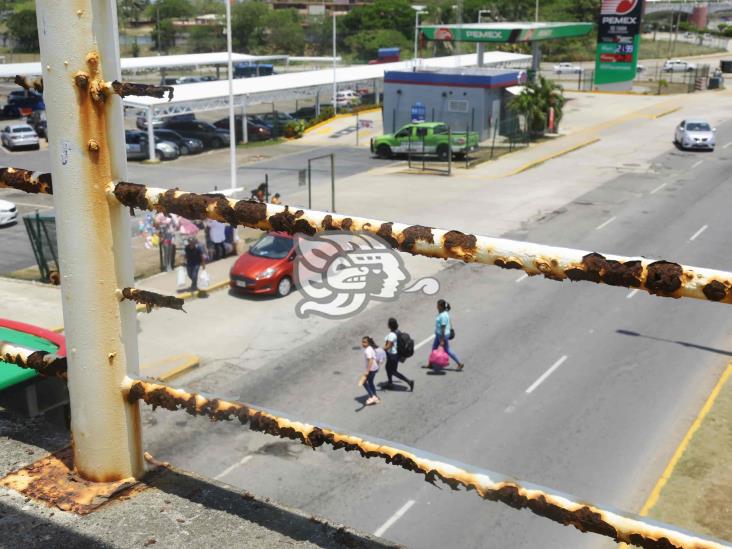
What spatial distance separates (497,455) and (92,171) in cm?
1030

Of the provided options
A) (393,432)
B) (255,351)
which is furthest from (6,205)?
(393,432)

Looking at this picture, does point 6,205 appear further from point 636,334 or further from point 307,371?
point 636,334

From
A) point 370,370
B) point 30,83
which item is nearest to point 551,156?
point 370,370

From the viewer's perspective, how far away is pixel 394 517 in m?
10.5

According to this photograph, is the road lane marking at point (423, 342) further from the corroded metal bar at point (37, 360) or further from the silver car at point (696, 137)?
the silver car at point (696, 137)

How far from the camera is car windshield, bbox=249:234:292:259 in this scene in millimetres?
20484

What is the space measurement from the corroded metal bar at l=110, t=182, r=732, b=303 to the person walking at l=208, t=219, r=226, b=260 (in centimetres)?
2008

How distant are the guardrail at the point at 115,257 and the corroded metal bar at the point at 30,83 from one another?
0.30 metres

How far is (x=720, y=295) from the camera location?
1817 millimetres

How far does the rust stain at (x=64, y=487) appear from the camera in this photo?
2.86 metres

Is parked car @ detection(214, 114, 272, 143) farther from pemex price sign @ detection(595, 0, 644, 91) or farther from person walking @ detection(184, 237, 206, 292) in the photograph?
person walking @ detection(184, 237, 206, 292)

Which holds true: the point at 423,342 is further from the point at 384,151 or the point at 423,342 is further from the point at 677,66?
the point at 677,66

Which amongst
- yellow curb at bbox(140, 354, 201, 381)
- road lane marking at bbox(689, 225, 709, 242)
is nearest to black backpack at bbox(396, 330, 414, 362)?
yellow curb at bbox(140, 354, 201, 381)

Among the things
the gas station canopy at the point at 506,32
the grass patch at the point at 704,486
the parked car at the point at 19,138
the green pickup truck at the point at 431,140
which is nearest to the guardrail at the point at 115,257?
the grass patch at the point at 704,486
